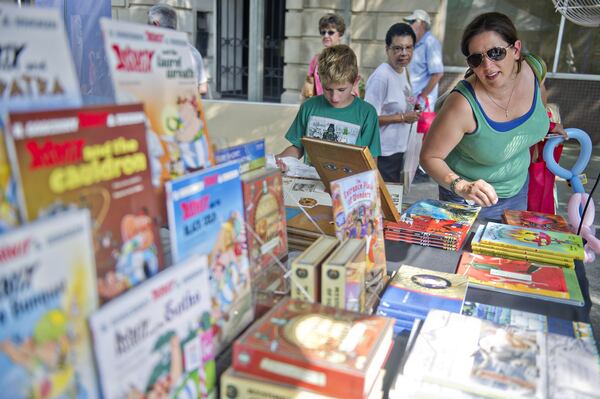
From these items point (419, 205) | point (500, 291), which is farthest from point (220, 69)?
point (500, 291)

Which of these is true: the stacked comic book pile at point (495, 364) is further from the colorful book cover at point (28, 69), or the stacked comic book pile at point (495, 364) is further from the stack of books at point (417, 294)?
the colorful book cover at point (28, 69)

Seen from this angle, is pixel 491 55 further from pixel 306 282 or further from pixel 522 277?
pixel 306 282

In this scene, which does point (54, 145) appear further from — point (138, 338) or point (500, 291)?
point (500, 291)

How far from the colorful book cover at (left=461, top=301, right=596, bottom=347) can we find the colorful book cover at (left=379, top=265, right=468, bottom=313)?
0.05 metres

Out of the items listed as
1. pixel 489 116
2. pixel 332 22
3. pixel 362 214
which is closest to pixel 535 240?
pixel 489 116

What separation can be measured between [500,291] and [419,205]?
692mm

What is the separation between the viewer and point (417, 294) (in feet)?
4.21

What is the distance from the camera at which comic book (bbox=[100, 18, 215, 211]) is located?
2.51 feet

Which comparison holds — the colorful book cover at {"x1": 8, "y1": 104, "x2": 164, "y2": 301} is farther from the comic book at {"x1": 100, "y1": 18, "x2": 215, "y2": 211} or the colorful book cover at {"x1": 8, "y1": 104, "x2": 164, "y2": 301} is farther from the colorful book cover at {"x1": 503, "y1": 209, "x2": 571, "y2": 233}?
the colorful book cover at {"x1": 503, "y1": 209, "x2": 571, "y2": 233}

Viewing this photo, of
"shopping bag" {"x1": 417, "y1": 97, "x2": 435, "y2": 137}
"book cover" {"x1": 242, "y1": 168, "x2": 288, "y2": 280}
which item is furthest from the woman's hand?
"shopping bag" {"x1": 417, "y1": 97, "x2": 435, "y2": 137}

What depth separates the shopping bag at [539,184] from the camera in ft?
7.61

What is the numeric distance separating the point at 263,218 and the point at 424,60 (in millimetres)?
4381

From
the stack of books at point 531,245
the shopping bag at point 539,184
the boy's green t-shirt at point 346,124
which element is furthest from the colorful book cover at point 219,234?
the shopping bag at point 539,184

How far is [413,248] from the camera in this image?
1.69 metres
